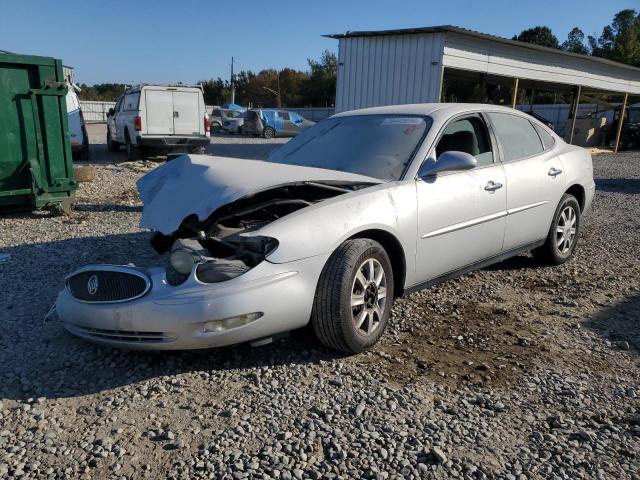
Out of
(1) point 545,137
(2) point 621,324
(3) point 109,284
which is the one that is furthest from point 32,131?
(2) point 621,324

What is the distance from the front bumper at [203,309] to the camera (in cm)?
291

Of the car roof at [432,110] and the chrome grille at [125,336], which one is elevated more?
the car roof at [432,110]

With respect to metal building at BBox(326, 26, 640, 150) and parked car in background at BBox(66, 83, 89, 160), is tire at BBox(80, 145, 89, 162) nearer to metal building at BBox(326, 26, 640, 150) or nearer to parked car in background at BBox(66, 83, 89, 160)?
parked car in background at BBox(66, 83, 89, 160)

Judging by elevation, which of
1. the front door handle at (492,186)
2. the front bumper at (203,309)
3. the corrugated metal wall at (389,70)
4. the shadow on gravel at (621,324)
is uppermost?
the corrugated metal wall at (389,70)

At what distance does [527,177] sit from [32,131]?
604 cm

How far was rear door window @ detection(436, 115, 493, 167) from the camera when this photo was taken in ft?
14.1

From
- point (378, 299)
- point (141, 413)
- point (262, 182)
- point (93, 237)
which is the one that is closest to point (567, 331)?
point (378, 299)

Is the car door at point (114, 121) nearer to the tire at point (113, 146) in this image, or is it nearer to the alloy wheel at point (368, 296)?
the tire at point (113, 146)

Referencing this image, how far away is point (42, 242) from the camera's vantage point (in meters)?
6.07

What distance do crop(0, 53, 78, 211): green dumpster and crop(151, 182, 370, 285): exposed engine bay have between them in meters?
4.10

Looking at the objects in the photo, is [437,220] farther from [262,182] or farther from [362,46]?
[362,46]

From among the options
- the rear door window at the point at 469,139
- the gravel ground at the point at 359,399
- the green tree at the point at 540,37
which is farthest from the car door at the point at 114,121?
the green tree at the point at 540,37

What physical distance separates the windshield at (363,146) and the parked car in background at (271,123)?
24.4 metres

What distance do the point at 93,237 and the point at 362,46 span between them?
1020 cm
